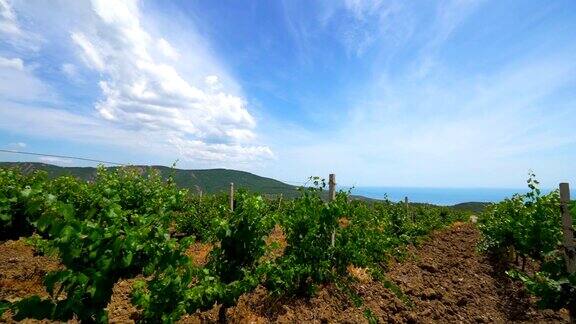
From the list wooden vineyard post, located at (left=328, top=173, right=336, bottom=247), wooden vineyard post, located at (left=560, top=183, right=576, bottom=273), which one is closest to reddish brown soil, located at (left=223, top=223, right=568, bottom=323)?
wooden vineyard post, located at (left=328, top=173, right=336, bottom=247)

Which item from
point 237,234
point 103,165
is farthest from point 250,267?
point 103,165

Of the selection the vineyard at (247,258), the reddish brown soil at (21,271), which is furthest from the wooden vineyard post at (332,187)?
the reddish brown soil at (21,271)

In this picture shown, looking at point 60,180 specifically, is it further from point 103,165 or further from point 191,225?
point 191,225

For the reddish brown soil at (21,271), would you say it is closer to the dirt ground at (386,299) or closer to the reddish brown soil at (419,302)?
the dirt ground at (386,299)

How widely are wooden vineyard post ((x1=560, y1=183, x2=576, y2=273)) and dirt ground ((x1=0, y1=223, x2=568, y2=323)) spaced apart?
5.82 ft

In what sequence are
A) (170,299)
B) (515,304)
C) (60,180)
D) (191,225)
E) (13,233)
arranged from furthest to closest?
(191,225) → (60,180) → (13,233) → (515,304) → (170,299)

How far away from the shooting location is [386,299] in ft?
22.6

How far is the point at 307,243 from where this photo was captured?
22.6ft

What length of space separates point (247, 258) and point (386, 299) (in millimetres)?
3145

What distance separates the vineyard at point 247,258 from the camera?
327 centimetres

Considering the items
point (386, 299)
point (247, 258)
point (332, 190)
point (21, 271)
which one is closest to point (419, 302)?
point (386, 299)

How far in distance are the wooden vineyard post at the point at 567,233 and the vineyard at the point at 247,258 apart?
4 cm

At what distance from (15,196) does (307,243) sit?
8526 millimetres

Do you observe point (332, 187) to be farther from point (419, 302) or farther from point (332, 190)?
point (419, 302)
